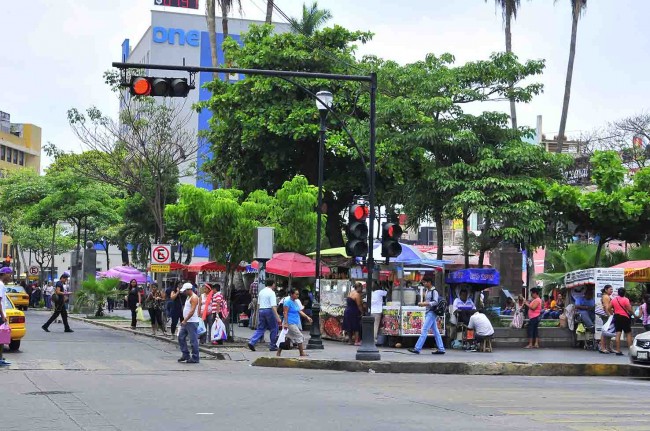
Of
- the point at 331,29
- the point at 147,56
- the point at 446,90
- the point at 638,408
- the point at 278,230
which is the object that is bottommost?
the point at 638,408

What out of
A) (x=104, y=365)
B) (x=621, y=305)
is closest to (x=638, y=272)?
(x=621, y=305)

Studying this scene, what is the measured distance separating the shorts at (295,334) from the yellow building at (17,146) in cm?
8741

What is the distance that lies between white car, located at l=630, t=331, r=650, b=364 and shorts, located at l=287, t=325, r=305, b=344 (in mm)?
7283

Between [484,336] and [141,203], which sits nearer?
[484,336]

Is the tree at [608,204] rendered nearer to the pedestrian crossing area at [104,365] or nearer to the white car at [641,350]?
the white car at [641,350]

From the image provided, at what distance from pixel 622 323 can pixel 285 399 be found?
1308 cm

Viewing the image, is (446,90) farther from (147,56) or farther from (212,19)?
(147,56)

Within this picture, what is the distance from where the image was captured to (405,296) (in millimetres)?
26141

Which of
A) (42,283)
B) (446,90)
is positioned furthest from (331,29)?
(42,283)

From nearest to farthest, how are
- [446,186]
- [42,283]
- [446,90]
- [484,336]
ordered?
[484,336] < [446,186] < [446,90] < [42,283]

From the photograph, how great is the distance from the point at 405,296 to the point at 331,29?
1705 centimetres

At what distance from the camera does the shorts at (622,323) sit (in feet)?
79.3

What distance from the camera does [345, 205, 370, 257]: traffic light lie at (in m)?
20.9

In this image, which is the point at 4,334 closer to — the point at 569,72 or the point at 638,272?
the point at 638,272
